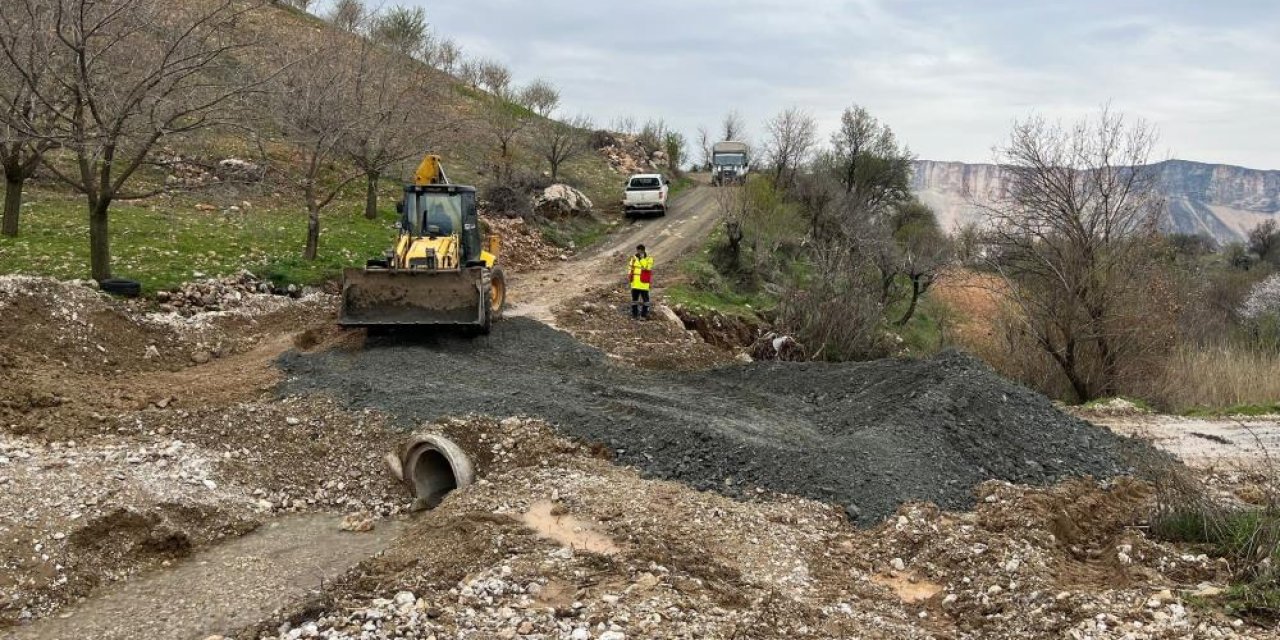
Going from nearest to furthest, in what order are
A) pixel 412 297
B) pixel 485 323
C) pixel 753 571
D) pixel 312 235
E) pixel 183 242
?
pixel 753 571 → pixel 412 297 → pixel 485 323 → pixel 183 242 → pixel 312 235

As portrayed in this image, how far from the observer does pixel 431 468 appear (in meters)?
8.78

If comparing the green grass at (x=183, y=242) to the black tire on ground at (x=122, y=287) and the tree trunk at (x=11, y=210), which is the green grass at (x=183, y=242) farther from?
the black tire on ground at (x=122, y=287)

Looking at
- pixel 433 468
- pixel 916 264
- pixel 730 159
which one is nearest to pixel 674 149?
pixel 730 159

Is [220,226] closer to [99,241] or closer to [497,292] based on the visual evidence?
[99,241]

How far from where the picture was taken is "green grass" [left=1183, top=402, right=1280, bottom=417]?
13328 millimetres

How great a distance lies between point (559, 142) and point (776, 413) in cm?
2897

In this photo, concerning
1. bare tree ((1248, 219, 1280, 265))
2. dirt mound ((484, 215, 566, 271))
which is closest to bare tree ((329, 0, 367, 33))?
dirt mound ((484, 215, 566, 271))

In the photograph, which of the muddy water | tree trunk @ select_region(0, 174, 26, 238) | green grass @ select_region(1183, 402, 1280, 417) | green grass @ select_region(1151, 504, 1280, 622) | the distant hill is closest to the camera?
green grass @ select_region(1151, 504, 1280, 622)

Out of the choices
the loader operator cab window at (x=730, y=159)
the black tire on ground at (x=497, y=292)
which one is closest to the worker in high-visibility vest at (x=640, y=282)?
the black tire on ground at (x=497, y=292)

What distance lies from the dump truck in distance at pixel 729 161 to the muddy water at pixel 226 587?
33569 mm

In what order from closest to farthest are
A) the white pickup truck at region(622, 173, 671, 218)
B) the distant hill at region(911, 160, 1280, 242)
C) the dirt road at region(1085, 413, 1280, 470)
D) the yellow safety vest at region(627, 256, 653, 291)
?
the dirt road at region(1085, 413, 1280, 470) < the yellow safety vest at region(627, 256, 653, 291) < the white pickup truck at region(622, 173, 671, 218) < the distant hill at region(911, 160, 1280, 242)

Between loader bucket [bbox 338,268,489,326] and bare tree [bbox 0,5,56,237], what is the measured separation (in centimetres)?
475

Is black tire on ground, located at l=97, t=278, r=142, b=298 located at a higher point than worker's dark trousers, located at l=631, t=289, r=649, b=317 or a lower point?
higher

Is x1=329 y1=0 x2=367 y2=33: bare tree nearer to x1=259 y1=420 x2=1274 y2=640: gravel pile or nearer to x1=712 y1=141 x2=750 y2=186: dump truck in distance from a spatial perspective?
x1=712 y1=141 x2=750 y2=186: dump truck in distance
